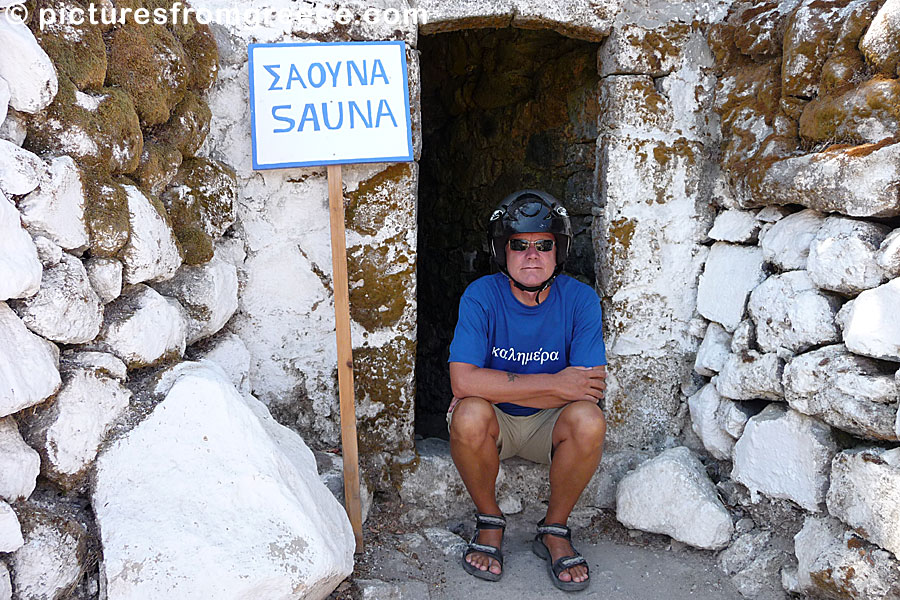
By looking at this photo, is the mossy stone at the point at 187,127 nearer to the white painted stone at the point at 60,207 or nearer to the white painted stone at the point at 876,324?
the white painted stone at the point at 60,207

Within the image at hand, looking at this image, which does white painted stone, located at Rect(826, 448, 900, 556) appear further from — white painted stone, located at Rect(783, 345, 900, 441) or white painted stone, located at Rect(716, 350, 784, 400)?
white painted stone, located at Rect(716, 350, 784, 400)

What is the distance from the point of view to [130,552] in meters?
1.62

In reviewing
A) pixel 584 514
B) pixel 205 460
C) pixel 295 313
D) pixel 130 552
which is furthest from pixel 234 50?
pixel 584 514

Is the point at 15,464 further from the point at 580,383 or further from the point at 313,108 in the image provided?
the point at 580,383

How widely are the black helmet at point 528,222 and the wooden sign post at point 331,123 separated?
0.42 metres

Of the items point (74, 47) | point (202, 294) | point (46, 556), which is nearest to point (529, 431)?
point (202, 294)

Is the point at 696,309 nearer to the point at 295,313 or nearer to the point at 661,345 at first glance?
the point at 661,345

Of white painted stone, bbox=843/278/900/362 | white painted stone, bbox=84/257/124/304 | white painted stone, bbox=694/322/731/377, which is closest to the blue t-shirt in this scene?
white painted stone, bbox=694/322/731/377

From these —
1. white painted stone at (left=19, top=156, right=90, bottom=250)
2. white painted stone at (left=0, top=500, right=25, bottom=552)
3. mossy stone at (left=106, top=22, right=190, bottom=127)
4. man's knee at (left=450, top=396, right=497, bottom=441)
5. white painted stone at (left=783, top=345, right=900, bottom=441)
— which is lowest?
man's knee at (left=450, top=396, right=497, bottom=441)

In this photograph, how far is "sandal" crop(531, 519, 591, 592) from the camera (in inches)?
91.2

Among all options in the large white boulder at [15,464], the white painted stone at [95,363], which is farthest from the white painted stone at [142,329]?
the large white boulder at [15,464]

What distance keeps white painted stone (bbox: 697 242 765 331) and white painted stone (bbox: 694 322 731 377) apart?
0.14 feet

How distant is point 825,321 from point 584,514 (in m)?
1.14

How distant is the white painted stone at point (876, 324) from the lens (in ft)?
6.18
